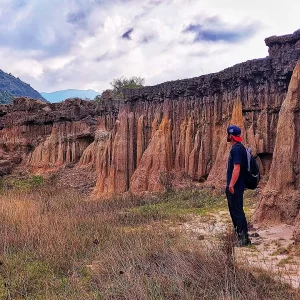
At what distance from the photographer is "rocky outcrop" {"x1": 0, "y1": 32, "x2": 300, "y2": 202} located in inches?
640

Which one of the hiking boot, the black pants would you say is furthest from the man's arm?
the hiking boot

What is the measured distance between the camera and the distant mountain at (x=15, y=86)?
127 m

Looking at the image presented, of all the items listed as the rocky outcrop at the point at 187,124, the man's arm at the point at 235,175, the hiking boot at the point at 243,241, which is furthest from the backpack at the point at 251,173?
the rocky outcrop at the point at 187,124

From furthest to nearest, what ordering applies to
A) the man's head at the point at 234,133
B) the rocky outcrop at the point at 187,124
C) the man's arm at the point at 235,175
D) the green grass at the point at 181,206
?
the rocky outcrop at the point at 187,124, the green grass at the point at 181,206, the man's head at the point at 234,133, the man's arm at the point at 235,175

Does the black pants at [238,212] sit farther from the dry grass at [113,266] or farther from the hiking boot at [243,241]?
the dry grass at [113,266]

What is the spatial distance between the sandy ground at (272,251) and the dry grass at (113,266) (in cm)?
36

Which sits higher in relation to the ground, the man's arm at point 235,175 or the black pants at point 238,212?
the man's arm at point 235,175

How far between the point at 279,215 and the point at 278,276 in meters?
4.17

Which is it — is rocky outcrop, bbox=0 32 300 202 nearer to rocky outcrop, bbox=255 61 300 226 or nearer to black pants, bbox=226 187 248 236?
rocky outcrop, bbox=255 61 300 226

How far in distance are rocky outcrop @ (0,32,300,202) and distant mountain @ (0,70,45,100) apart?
10684 cm

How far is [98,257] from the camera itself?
6367mm

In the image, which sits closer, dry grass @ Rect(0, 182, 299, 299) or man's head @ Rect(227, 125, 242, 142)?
dry grass @ Rect(0, 182, 299, 299)

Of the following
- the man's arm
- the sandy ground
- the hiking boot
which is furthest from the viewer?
the man's arm

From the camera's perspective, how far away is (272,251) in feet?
22.3
